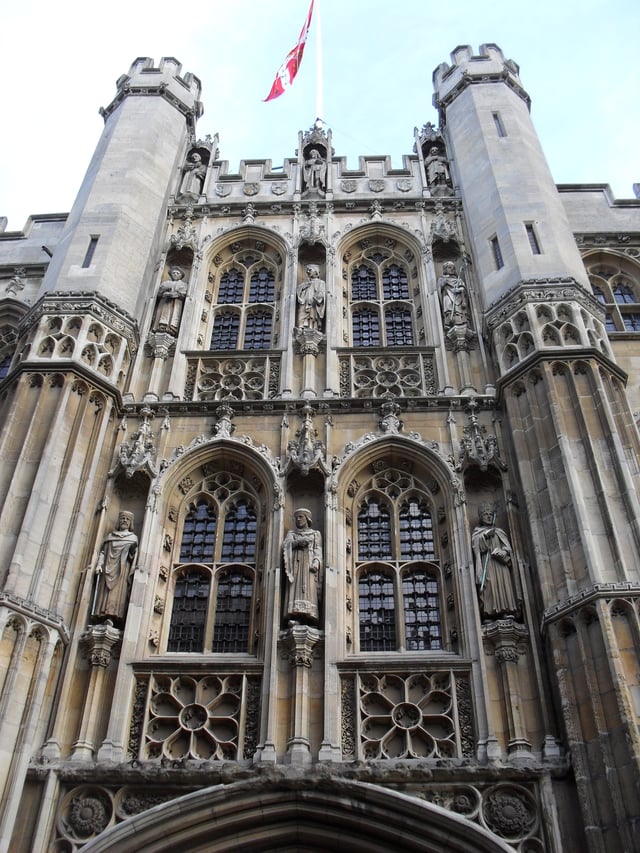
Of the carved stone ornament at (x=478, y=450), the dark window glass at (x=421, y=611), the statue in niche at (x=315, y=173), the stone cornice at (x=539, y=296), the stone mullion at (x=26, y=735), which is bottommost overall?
the stone mullion at (x=26, y=735)

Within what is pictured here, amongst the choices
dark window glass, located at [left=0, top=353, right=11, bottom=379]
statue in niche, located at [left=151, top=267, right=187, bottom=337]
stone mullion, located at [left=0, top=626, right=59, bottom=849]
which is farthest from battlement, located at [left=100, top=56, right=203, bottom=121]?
stone mullion, located at [left=0, top=626, right=59, bottom=849]

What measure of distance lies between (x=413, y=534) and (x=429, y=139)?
495 inches

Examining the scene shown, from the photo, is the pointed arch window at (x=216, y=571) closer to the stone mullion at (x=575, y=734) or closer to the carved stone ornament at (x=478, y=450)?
the carved stone ornament at (x=478, y=450)

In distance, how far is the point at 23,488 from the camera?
1420 centimetres

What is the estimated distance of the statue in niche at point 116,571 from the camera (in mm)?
13641

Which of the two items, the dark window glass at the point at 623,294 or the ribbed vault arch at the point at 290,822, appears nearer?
the ribbed vault arch at the point at 290,822

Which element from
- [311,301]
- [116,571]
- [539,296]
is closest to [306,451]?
[116,571]

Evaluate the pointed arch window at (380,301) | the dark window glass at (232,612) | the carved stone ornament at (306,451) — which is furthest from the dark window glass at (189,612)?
the pointed arch window at (380,301)

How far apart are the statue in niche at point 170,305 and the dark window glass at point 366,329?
3549mm

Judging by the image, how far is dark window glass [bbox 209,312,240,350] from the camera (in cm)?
1905

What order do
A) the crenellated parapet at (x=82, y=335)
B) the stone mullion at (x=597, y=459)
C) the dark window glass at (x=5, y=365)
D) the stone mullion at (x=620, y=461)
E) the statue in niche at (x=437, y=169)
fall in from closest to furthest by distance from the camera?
1. the stone mullion at (x=597, y=459)
2. the stone mullion at (x=620, y=461)
3. the crenellated parapet at (x=82, y=335)
4. the dark window glass at (x=5, y=365)
5. the statue in niche at (x=437, y=169)

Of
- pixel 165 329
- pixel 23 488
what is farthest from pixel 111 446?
pixel 165 329

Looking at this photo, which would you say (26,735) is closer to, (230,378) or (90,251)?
(230,378)

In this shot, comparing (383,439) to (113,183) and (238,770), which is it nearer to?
(238,770)
